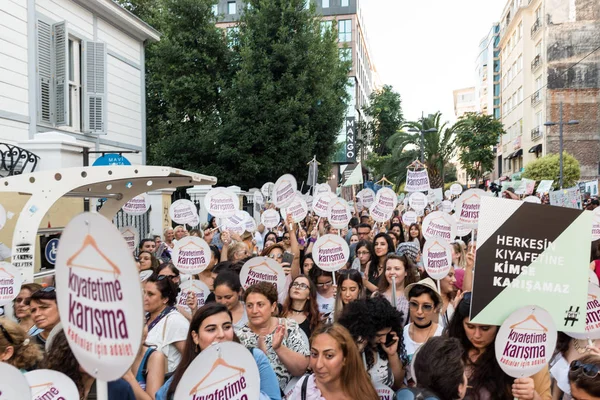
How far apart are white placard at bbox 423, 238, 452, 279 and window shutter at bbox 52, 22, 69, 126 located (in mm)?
9155

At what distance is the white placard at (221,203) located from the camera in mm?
9859

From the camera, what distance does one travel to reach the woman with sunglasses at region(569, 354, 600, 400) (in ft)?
9.51

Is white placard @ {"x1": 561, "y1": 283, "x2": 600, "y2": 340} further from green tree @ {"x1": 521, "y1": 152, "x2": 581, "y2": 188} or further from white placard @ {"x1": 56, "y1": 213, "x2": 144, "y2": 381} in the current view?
green tree @ {"x1": 521, "y1": 152, "x2": 581, "y2": 188}

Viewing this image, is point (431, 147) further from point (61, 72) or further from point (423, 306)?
point (423, 306)

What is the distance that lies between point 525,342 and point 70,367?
255cm

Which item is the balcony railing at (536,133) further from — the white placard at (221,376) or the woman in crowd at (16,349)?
the white placard at (221,376)

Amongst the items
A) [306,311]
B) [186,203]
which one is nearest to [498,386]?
[306,311]

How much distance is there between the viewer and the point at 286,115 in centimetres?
1994

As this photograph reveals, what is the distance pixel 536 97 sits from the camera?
180ft

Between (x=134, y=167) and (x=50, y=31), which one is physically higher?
(x=50, y=31)

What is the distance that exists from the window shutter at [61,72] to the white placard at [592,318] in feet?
36.4

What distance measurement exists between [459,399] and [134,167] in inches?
134

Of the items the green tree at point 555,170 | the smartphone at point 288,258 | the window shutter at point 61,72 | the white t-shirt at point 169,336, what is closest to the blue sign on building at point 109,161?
the window shutter at point 61,72

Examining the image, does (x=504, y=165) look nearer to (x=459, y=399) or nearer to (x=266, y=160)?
(x=266, y=160)
